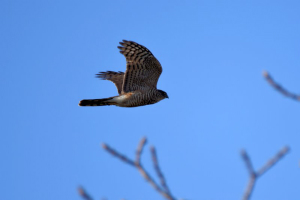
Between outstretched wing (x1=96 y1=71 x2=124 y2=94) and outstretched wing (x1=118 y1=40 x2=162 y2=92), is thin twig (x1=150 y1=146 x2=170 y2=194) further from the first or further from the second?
outstretched wing (x1=96 y1=71 x2=124 y2=94)

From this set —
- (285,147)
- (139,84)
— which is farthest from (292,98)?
(139,84)

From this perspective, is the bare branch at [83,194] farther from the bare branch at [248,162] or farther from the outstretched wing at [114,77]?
the outstretched wing at [114,77]

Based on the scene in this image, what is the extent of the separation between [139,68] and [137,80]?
319mm

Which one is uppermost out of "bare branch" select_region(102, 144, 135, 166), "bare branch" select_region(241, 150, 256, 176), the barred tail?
the barred tail

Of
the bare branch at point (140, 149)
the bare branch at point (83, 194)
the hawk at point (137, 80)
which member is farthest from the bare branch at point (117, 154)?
the hawk at point (137, 80)

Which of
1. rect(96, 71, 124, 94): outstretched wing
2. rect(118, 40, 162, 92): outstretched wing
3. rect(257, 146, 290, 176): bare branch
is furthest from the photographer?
rect(96, 71, 124, 94): outstretched wing

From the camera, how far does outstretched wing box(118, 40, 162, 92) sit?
323 inches

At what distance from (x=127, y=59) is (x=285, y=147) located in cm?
683

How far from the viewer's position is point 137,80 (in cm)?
868

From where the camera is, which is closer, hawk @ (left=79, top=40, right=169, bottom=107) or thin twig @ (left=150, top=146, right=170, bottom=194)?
thin twig @ (left=150, top=146, right=170, bottom=194)

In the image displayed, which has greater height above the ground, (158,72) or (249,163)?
(158,72)

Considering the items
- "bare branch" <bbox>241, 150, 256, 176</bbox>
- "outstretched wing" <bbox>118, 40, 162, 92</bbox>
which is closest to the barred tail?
"outstretched wing" <bbox>118, 40, 162, 92</bbox>

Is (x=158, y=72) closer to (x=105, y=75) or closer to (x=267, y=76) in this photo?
(x=105, y=75)

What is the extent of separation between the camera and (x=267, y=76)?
196 centimetres
